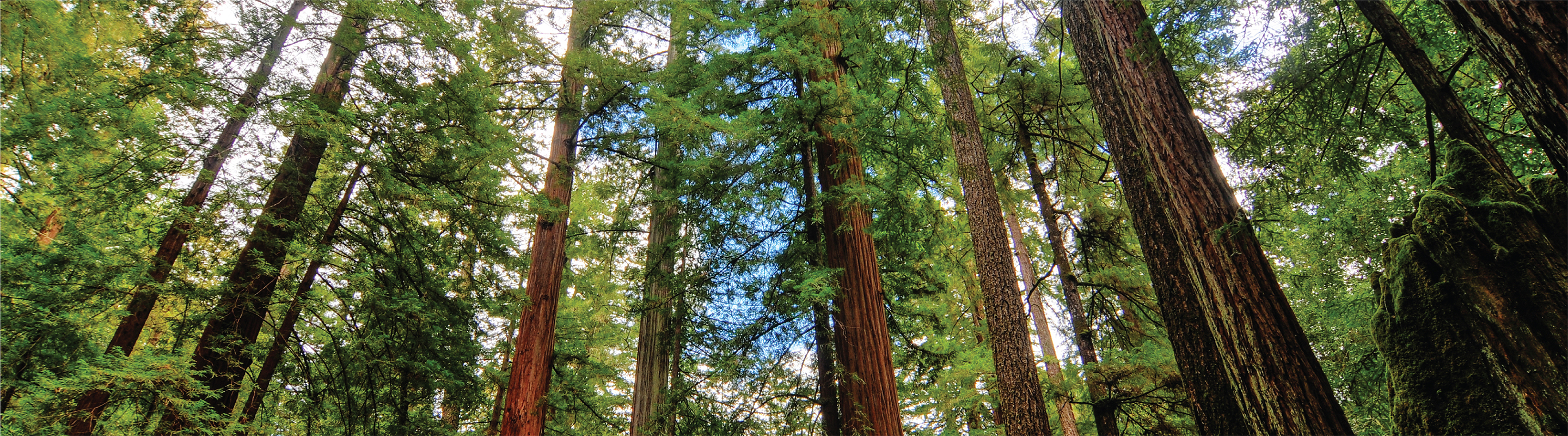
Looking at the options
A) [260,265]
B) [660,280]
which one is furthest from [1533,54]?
[260,265]

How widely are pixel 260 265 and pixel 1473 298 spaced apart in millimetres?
8104

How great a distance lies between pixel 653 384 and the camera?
7.54 meters

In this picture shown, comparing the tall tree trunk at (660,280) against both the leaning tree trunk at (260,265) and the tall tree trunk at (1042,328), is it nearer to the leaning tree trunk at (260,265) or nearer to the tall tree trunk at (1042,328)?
the leaning tree trunk at (260,265)

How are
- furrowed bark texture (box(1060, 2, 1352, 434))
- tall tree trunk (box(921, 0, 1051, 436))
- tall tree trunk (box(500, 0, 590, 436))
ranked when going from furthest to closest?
tall tree trunk (box(500, 0, 590, 436)) → tall tree trunk (box(921, 0, 1051, 436)) → furrowed bark texture (box(1060, 2, 1352, 434))

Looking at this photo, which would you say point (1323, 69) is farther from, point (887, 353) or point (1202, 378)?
point (887, 353)

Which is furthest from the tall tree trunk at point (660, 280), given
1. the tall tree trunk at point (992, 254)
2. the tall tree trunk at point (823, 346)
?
the tall tree trunk at point (992, 254)

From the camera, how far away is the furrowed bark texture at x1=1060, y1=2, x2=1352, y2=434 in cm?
255

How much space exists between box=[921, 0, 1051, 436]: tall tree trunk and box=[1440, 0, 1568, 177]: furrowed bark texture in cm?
316

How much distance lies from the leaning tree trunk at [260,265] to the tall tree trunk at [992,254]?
5941 mm

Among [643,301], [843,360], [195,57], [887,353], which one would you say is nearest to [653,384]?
[643,301]

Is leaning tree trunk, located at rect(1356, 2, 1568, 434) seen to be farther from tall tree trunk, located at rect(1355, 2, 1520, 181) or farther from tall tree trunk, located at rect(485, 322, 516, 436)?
tall tree trunk, located at rect(485, 322, 516, 436)

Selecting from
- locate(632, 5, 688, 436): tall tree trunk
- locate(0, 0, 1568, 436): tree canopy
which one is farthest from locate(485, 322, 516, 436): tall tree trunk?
locate(632, 5, 688, 436): tall tree trunk

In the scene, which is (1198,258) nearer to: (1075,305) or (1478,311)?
(1478,311)

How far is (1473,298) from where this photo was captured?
2.60 meters
